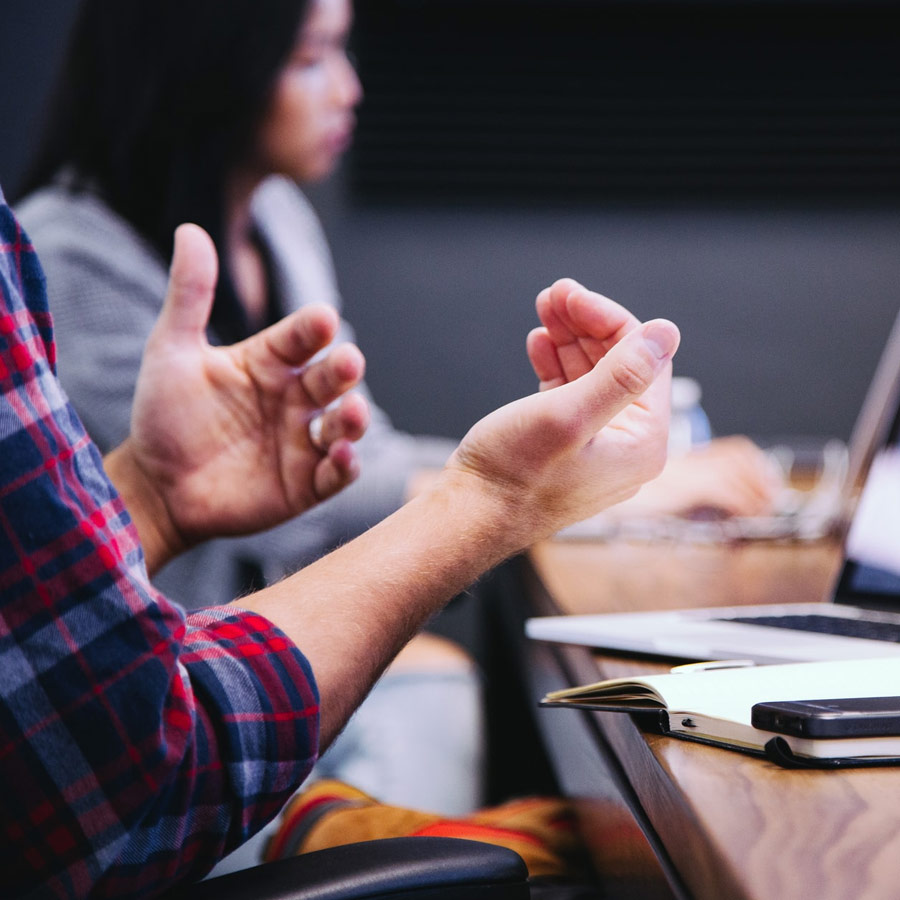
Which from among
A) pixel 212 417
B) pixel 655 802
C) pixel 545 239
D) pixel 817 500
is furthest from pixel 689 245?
pixel 655 802

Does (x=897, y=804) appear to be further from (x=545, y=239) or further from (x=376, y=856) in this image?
(x=545, y=239)

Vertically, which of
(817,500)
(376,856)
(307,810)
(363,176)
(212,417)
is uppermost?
(363,176)

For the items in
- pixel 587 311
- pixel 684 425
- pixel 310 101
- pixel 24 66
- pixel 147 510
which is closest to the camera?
pixel 587 311

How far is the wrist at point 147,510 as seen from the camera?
1047mm

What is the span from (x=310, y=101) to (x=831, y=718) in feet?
4.78

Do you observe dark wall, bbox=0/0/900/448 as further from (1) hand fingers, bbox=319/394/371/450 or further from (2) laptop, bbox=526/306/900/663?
(1) hand fingers, bbox=319/394/371/450

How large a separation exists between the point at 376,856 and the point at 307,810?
0.32 metres

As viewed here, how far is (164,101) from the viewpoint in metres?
1.58

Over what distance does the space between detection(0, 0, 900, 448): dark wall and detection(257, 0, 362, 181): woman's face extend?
103 centimetres

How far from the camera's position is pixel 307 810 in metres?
0.90

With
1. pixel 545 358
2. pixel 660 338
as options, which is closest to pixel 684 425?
pixel 545 358

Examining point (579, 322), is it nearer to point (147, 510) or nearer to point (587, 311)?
point (587, 311)

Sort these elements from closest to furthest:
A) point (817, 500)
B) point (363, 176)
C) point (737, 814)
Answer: point (737, 814), point (817, 500), point (363, 176)

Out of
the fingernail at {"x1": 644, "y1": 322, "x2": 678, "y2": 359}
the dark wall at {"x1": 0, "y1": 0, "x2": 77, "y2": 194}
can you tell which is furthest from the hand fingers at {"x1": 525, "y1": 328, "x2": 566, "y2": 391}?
the dark wall at {"x1": 0, "y1": 0, "x2": 77, "y2": 194}
